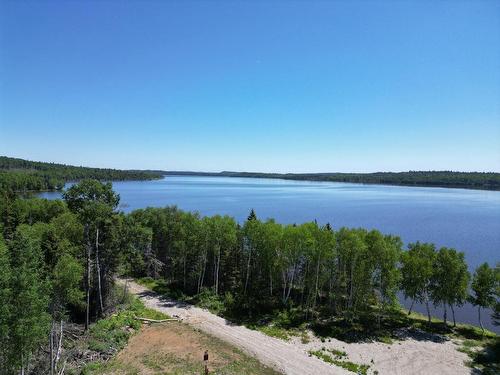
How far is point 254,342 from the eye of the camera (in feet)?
95.3

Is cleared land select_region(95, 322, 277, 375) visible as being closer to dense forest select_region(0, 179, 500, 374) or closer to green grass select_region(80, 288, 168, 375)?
green grass select_region(80, 288, 168, 375)

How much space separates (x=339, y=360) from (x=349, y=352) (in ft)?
6.57

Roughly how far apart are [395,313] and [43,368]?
34783 mm

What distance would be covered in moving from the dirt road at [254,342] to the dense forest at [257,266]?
10.3ft

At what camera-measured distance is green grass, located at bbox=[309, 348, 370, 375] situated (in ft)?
82.8

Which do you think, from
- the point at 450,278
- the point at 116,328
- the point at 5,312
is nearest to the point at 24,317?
the point at 5,312

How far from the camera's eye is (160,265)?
166 ft

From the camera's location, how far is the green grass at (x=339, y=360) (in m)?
25.2

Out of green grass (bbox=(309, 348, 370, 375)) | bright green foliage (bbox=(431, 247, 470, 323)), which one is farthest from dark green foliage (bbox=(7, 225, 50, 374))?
bright green foliage (bbox=(431, 247, 470, 323))

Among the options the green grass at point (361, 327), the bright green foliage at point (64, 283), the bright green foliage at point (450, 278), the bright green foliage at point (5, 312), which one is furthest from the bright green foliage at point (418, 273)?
the bright green foliage at point (5, 312)

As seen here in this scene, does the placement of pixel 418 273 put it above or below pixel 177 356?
above

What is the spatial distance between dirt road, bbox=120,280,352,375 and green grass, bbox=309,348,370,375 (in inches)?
25.7

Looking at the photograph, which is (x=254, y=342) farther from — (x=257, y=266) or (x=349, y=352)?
(x=257, y=266)

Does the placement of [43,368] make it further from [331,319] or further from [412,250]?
[412,250]
